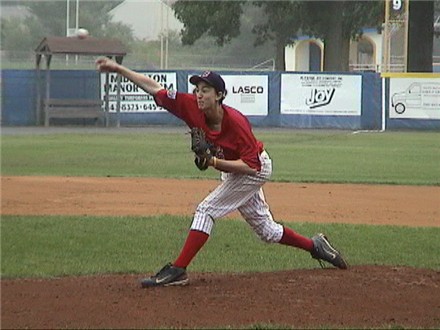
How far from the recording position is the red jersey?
708 cm

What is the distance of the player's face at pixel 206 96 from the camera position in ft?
23.0

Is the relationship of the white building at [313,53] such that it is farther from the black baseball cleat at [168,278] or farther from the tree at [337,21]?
the black baseball cleat at [168,278]

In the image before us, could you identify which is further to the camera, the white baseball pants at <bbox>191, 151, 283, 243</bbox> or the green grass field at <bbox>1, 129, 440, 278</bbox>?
the green grass field at <bbox>1, 129, 440, 278</bbox>

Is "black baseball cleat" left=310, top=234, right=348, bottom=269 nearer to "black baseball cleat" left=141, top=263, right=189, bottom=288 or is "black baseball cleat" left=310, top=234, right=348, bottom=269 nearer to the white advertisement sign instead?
"black baseball cleat" left=141, top=263, right=189, bottom=288

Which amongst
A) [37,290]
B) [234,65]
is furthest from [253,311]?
[234,65]

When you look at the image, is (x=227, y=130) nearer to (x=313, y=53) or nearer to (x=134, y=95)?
(x=134, y=95)

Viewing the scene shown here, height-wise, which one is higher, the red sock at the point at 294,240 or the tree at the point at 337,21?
the tree at the point at 337,21

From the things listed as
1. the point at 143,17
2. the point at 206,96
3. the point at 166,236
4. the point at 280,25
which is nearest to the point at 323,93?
the point at 143,17

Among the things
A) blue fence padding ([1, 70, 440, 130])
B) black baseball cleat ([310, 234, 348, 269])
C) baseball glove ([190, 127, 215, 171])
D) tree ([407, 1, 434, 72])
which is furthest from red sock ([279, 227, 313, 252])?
tree ([407, 1, 434, 72])

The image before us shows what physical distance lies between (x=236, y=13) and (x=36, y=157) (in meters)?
24.0

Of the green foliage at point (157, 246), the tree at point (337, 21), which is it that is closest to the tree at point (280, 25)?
the tree at point (337, 21)

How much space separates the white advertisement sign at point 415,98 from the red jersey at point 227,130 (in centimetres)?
2563

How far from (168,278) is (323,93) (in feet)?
85.5

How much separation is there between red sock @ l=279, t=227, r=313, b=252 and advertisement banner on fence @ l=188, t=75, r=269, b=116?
24693 mm
